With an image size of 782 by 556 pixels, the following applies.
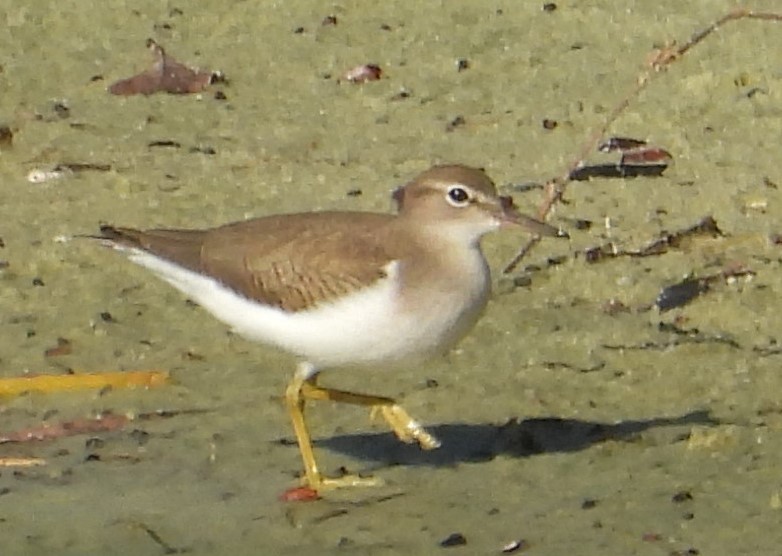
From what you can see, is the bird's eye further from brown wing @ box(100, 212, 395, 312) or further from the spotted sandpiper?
brown wing @ box(100, 212, 395, 312)

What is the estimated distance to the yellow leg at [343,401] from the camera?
18.1ft

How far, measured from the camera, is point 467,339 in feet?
21.3

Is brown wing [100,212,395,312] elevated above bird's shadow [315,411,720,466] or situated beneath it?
elevated above

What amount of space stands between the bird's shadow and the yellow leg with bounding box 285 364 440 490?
49 mm

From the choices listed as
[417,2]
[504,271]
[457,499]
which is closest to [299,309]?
[457,499]

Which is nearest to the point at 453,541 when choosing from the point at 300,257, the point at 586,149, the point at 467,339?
the point at 300,257

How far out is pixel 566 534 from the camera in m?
5.07

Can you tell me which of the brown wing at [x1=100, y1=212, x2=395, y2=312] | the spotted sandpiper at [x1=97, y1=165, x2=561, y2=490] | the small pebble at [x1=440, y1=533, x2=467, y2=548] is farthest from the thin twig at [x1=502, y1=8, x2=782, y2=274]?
the small pebble at [x1=440, y1=533, x2=467, y2=548]

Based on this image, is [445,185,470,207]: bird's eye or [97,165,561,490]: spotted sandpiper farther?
[445,185,470,207]: bird's eye

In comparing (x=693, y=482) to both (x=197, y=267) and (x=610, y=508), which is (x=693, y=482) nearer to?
(x=610, y=508)

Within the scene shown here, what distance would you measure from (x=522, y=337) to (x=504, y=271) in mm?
534

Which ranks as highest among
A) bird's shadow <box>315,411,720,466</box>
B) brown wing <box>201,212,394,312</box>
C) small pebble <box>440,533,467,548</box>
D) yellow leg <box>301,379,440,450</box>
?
brown wing <box>201,212,394,312</box>

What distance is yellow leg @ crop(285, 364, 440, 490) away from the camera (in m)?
5.53

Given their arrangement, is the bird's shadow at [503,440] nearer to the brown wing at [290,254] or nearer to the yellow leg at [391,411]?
the yellow leg at [391,411]
